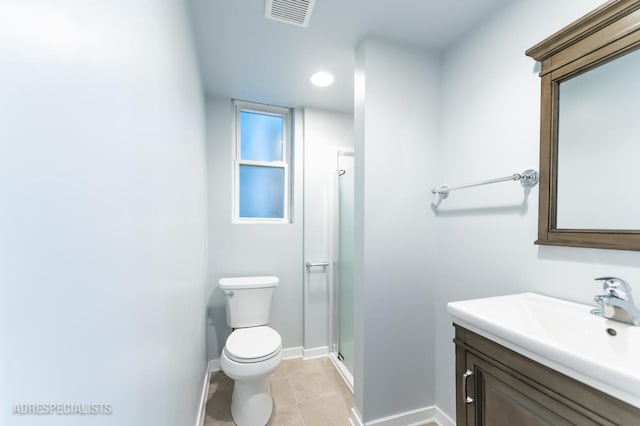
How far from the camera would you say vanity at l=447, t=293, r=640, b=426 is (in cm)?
60

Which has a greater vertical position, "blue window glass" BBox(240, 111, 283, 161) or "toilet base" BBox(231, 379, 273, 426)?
"blue window glass" BBox(240, 111, 283, 161)

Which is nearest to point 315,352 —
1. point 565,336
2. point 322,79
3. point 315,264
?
point 315,264

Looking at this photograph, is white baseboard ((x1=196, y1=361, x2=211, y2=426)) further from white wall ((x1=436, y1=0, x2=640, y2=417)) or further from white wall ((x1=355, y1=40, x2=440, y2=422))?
white wall ((x1=436, y1=0, x2=640, y2=417))

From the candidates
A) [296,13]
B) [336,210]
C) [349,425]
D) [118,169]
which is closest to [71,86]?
[118,169]

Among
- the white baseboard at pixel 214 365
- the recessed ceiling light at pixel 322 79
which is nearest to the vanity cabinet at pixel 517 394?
the recessed ceiling light at pixel 322 79

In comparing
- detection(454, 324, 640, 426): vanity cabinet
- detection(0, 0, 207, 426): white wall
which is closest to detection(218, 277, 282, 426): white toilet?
detection(0, 0, 207, 426): white wall

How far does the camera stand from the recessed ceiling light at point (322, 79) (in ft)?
6.49

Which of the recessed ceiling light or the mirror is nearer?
the mirror

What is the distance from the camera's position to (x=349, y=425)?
1.65 m

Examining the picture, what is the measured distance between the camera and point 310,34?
1.57 meters

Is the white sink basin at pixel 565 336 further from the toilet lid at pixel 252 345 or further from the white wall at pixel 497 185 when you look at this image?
the toilet lid at pixel 252 345

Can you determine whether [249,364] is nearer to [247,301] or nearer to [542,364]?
[247,301]

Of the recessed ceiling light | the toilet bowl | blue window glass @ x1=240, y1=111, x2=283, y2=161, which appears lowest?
the toilet bowl

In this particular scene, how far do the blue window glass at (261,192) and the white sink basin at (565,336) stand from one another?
1.88 metres
